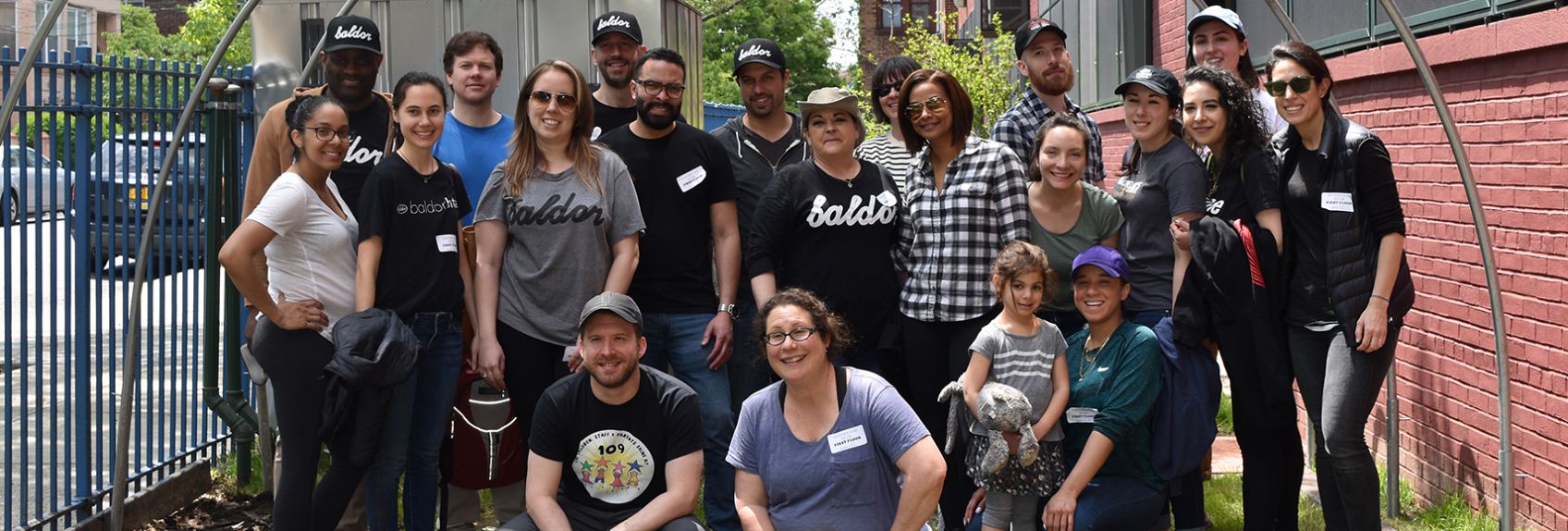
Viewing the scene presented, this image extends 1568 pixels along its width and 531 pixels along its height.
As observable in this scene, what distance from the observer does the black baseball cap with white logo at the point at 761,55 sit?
537 cm

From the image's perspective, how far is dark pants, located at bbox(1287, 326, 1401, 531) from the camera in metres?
4.30

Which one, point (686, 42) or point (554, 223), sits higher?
point (686, 42)

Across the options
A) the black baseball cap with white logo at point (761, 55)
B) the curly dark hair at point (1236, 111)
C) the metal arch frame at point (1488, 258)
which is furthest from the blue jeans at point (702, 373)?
the metal arch frame at point (1488, 258)

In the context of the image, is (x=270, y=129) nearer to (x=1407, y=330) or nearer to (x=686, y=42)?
(x=686, y=42)

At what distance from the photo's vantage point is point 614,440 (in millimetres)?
4387

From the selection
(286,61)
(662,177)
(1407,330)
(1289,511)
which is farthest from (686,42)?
(1289,511)

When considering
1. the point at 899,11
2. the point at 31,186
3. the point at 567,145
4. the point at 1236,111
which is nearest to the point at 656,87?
the point at 567,145

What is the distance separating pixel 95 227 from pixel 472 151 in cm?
151

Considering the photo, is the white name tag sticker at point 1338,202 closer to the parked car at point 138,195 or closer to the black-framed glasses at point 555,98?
the black-framed glasses at point 555,98

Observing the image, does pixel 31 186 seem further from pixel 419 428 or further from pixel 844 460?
pixel 844 460

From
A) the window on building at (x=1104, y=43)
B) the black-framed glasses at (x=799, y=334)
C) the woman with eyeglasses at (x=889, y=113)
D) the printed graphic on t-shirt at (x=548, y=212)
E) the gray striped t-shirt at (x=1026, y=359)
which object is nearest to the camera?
the black-framed glasses at (x=799, y=334)

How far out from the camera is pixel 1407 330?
6285 mm

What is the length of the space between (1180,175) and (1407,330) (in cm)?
223

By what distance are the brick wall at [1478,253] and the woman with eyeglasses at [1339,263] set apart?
2.94 feet
